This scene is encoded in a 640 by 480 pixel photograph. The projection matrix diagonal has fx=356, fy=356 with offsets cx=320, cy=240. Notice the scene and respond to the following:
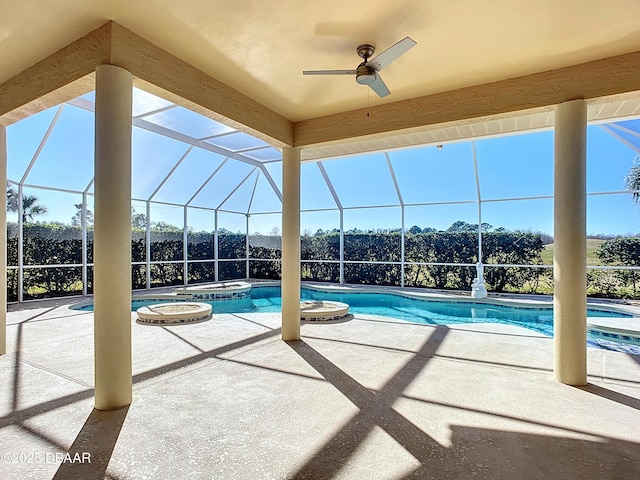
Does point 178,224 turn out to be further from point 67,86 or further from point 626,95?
point 626,95

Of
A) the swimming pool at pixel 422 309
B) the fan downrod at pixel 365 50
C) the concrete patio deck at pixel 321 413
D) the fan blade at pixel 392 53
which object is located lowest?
the swimming pool at pixel 422 309

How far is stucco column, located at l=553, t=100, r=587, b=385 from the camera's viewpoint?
11.9 ft

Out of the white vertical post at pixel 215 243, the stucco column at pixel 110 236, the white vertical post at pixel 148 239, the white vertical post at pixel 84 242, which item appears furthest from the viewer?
the white vertical post at pixel 215 243

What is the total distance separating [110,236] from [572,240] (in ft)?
14.4

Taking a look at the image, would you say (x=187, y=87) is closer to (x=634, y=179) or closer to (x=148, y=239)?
(x=148, y=239)

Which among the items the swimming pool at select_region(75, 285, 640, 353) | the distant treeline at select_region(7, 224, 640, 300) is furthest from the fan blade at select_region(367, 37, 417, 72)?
the distant treeline at select_region(7, 224, 640, 300)

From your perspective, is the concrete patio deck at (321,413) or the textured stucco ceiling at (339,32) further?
the textured stucco ceiling at (339,32)

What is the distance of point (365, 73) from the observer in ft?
10.7

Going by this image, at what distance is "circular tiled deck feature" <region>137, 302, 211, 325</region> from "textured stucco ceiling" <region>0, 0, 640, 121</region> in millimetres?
4134

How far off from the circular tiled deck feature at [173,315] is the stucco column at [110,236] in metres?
3.42

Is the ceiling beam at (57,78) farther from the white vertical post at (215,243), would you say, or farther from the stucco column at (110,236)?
the white vertical post at (215,243)

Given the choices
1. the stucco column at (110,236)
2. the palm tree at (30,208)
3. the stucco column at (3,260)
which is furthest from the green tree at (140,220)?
the stucco column at (110,236)

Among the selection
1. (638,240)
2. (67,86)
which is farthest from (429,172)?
(67,86)

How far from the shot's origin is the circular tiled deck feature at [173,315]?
21.0ft
